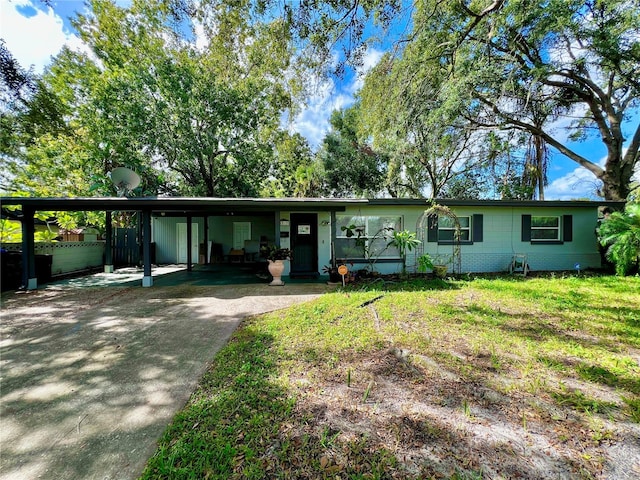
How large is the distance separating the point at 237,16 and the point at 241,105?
10.0 meters

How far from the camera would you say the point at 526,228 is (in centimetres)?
905

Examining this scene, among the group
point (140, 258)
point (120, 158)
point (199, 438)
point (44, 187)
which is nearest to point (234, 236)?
point (140, 258)

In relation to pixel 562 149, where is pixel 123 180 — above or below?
below

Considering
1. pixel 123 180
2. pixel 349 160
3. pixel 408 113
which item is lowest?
pixel 123 180

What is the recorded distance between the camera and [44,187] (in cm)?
1242

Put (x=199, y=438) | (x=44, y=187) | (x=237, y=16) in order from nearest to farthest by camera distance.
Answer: (x=199, y=438), (x=237, y=16), (x=44, y=187)

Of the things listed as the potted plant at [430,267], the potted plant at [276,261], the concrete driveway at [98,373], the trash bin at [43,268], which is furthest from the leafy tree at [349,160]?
the trash bin at [43,268]

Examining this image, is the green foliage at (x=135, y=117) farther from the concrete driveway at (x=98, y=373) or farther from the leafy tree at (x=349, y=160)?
the concrete driveway at (x=98, y=373)

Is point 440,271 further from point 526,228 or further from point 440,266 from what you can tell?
point 526,228

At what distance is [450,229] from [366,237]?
2.88 meters

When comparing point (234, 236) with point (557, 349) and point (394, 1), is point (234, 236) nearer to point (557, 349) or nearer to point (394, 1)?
point (394, 1)

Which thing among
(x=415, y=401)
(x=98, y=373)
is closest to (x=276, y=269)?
(x=98, y=373)

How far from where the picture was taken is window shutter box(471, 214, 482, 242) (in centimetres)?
886

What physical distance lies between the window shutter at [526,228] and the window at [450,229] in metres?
1.88
